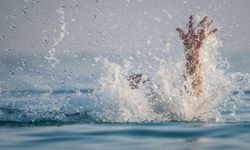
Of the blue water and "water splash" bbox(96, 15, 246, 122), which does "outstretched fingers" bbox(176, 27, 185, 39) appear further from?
the blue water

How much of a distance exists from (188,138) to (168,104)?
4.41 meters

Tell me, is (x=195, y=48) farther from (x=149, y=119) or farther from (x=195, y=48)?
(x=149, y=119)

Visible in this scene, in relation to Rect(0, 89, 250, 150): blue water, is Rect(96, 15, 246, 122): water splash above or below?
above

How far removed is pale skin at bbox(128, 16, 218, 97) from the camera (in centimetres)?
1388

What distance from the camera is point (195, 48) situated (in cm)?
1408

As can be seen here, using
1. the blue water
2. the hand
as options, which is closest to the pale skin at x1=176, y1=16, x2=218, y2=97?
the hand

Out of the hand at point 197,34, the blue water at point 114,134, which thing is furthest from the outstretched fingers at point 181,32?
the blue water at point 114,134

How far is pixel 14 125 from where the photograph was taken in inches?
505

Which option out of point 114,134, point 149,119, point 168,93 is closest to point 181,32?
point 168,93

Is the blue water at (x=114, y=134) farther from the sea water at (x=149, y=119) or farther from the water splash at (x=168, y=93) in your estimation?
the water splash at (x=168, y=93)

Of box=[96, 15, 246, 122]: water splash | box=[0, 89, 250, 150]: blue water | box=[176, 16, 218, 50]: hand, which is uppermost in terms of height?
box=[176, 16, 218, 50]: hand

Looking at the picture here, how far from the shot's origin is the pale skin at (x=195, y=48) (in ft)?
45.5

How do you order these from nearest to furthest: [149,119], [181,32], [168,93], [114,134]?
[114,134] < [149,119] < [181,32] < [168,93]

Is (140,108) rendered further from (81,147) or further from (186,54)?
(81,147)
